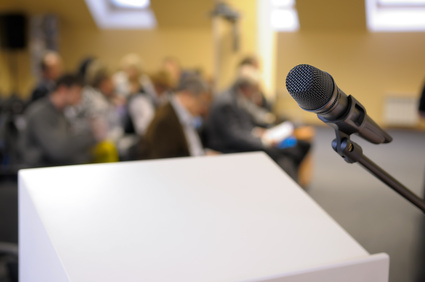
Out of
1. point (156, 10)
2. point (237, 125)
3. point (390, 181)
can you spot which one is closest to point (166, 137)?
point (237, 125)

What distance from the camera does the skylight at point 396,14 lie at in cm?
138

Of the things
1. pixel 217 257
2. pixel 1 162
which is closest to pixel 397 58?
pixel 217 257

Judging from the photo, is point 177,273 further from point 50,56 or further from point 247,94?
point 50,56

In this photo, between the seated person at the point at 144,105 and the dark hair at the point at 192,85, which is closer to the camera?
the dark hair at the point at 192,85

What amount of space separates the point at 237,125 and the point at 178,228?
3.10m

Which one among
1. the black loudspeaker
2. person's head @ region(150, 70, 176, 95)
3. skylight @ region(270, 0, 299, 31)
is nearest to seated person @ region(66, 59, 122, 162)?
person's head @ region(150, 70, 176, 95)

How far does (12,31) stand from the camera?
321 inches

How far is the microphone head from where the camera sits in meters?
0.71

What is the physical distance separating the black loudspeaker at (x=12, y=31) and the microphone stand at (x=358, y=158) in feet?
27.1

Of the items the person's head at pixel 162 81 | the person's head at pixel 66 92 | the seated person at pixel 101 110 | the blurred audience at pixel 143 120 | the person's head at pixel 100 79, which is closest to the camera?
the blurred audience at pixel 143 120

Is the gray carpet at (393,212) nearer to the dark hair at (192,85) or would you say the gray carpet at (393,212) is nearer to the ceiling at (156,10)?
the dark hair at (192,85)

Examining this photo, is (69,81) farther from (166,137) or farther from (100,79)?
(100,79)

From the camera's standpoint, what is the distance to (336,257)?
94cm

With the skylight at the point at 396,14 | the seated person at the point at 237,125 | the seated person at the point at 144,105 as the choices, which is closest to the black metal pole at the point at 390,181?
the skylight at the point at 396,14
